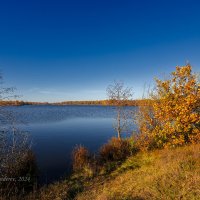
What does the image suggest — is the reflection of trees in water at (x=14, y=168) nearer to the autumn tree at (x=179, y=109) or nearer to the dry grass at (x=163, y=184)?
the dry grass at (x=163, y=184)

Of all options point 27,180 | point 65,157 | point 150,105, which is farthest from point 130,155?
point 27,180

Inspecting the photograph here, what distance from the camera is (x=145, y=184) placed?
779cm

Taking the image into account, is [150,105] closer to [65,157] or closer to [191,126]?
[191,126]

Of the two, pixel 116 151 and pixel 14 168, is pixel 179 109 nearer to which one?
pixel 116 151

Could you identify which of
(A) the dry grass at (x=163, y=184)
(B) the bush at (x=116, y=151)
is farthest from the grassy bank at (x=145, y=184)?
(B) the bush at (x=116, y=151)

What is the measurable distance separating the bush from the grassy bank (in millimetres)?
2010

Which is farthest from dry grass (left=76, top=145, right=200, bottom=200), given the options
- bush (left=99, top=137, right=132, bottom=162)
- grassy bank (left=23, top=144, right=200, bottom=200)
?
bush (left=99, top=137, right=132, bottom=162)

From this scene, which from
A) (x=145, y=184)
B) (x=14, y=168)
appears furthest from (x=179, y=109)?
(x=14, y=168)

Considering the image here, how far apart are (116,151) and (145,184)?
700 centimetres

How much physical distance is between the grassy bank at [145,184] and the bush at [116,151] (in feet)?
6.59

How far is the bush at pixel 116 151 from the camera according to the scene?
14.3m

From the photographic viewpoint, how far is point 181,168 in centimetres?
855

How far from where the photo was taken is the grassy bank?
6715 mm

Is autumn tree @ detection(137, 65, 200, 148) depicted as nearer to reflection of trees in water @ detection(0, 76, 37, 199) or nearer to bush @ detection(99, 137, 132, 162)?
bush @ detection(99, 137, 132, 162)
